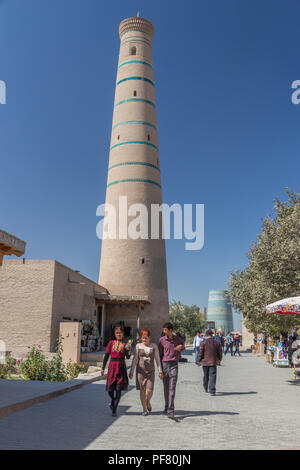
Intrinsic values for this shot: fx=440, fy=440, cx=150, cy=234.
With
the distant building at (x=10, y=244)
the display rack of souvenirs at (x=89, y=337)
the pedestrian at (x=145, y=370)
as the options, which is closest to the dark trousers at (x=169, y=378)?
the pedestrian at (x=145, y=370)

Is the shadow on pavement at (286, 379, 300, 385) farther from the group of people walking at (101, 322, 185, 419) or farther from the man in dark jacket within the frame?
the group of people walking at (101, 322, 185, 419)

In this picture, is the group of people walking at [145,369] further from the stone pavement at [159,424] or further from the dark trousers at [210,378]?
the dark trousers at [210,378]

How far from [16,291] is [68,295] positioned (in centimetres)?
270

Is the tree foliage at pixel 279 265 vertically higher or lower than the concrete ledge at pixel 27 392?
higher

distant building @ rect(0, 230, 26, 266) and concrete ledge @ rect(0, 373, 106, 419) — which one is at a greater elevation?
distant building @ rect(0, 230, 26, 266)

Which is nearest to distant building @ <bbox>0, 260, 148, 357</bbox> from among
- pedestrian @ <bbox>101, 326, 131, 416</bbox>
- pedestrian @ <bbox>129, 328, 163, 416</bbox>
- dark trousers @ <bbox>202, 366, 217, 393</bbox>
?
dark trousers @ <bbox>202, 366, 217, 393</bbox>

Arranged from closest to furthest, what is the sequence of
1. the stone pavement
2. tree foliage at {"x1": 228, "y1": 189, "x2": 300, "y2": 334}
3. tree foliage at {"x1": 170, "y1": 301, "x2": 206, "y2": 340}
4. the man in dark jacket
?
the stone pavement → the man in dark jacket → tree foliage at {"x1": 228, "y1": 189, "x2": 300, "y2": 334} → tree foliage at {"x1": 170, "y1": 301, "x2": 206, "y2": 340}

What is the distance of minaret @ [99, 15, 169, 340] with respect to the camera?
88.5 feet

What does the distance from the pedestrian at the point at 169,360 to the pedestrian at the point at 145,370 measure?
203mm

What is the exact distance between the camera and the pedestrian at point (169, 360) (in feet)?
24.1
